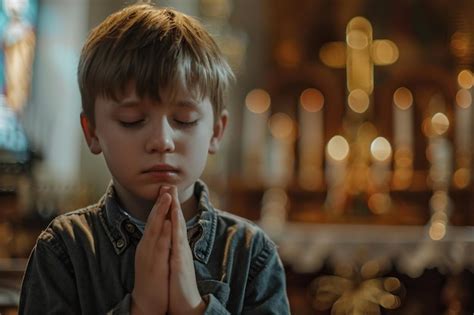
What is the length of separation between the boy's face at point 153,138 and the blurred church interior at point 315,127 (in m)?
3.34

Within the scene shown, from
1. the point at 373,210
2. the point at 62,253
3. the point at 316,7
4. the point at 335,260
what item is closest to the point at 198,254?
the point at 62,253

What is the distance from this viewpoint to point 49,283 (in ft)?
3.85

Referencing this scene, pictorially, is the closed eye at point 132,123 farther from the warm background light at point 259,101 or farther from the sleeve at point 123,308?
the warm background light at point 259,101

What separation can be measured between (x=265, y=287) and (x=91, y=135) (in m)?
0.36

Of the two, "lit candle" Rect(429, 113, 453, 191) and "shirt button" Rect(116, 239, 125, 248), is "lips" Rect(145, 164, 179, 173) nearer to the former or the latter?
"shirt button" Rect(116, 239, 125, 248)

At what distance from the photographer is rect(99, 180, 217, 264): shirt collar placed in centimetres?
120

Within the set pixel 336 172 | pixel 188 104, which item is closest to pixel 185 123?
pixel 188 104

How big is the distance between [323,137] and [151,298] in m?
4.49

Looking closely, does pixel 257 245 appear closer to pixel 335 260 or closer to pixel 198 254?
pixel 198 254

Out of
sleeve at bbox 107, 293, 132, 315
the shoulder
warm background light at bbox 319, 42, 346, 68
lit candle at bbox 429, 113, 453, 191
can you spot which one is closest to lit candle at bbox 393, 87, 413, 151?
lit candle at bbox 429, 113, 453, 191

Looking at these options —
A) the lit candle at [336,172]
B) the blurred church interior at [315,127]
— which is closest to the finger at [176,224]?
the blurred church interior at [315,127]

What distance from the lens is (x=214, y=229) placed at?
1.24 meters

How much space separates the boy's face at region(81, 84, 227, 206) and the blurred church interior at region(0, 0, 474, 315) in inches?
131

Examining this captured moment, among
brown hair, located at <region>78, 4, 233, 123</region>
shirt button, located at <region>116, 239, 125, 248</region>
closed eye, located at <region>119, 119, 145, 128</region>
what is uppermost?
brown hair, located at <region>78, 4, 233, 123</region>
